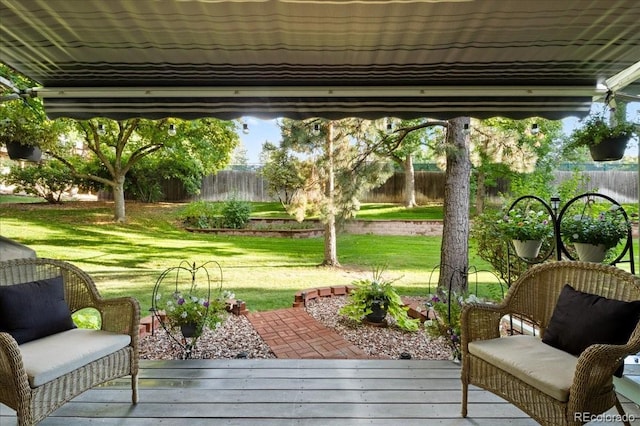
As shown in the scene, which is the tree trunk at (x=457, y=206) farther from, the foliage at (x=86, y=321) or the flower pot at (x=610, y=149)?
the foliage at (x=86, y=321)

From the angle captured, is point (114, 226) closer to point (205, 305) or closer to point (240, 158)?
point (240, 158)

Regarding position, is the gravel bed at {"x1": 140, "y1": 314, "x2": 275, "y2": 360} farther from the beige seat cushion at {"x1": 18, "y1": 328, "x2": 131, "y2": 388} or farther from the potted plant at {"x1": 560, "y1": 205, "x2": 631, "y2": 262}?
the potted plant at {"x1": 560, "y1": 205, "x2": 631, "y2": 262}

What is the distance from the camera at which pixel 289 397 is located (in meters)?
2.25

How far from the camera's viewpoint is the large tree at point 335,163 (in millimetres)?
5055

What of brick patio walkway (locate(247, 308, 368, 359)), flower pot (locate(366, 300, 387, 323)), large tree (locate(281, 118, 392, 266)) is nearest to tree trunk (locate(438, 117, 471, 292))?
flower pot (locate(366, 300, 387, 323))

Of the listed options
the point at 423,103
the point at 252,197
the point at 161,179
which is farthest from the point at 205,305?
the point at 161,179

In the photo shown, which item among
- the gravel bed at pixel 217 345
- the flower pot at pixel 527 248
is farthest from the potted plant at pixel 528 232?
the gravel bed at pixel 217 345

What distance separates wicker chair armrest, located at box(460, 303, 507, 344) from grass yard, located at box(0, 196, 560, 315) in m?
3.02

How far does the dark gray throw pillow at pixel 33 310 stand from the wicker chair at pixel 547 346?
2.38m

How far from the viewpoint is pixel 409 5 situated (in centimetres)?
178

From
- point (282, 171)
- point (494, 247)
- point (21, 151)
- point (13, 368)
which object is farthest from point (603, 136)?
point (282, 171)

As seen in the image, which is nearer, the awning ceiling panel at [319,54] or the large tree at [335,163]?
the awning ceiling panel at [319,54]

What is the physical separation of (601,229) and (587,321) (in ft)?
2.80

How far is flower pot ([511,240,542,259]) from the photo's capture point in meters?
2.83
